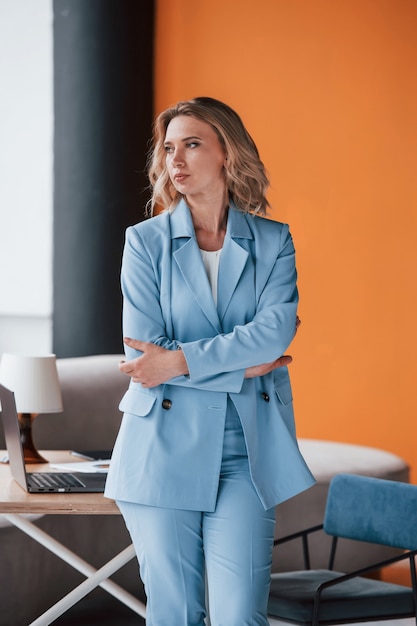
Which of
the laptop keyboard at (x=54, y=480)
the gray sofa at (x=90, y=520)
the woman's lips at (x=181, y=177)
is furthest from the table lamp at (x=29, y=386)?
the woman's lips at (x=181, y=177)

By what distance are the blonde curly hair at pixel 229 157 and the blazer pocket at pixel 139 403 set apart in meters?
0.58

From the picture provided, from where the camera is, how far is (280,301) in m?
2.68

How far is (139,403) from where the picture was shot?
100 inches

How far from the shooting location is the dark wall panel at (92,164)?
230 inches

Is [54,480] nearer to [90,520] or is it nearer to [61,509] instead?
[61,509]

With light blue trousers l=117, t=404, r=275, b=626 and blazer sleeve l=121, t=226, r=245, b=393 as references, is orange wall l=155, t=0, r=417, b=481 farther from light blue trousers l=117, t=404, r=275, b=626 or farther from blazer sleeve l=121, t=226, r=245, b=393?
light blue trousers l=117, t=404, r=275, b=626

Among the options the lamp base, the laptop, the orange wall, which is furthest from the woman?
the orange wall

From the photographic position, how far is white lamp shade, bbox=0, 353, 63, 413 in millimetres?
3506

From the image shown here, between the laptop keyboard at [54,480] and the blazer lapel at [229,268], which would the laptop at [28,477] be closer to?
the laptop keyboard at [54,480]

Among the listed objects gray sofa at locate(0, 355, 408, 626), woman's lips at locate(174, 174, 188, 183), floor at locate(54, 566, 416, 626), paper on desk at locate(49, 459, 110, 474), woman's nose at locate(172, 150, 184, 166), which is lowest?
floor at locate(54, 566, 416, 626)

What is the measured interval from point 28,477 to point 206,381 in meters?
0.79

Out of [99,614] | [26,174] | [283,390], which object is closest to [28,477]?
[283,390]

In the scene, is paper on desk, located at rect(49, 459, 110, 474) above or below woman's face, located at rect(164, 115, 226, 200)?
below

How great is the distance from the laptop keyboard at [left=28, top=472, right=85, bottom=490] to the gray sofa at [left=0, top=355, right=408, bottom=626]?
108 centimetres
